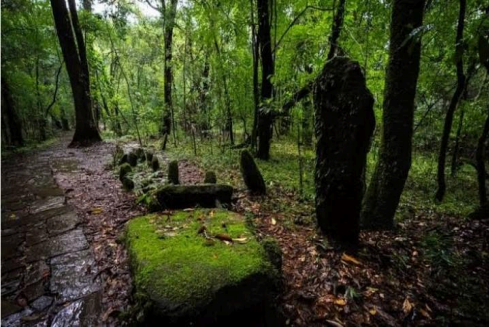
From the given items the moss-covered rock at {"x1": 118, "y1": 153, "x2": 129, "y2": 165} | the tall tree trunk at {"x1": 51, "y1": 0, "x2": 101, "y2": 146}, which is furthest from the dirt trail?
the tall tree trunk at {"x1": 51, "y1": 0, "x2": 101, "y2": 146}

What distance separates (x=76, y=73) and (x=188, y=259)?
10803mm

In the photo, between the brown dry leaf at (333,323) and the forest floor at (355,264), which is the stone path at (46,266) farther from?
the brown dry leaf at (333,323)

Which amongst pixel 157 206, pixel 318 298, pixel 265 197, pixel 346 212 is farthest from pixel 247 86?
pixel 318 298

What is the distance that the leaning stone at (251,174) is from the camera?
503cm

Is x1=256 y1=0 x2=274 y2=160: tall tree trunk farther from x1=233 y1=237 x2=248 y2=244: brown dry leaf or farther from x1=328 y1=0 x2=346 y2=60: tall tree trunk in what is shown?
x1=233 y1=237 x2=248 y2=244: brown dry leaf

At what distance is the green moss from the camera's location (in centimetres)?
212

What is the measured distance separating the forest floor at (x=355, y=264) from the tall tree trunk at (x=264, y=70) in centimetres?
304

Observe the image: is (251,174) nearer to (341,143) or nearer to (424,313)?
(341,143)

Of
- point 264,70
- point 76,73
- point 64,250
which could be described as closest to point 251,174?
point 64,250

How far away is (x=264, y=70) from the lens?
8.05 m

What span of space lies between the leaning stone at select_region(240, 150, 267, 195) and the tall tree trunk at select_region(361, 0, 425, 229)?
1.89m

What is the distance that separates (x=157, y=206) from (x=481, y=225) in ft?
15.0

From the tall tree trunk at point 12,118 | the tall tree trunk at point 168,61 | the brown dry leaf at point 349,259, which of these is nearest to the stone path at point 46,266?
the brown dry leaf at point 349,259

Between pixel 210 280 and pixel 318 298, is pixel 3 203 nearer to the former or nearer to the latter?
pixel 210 280
